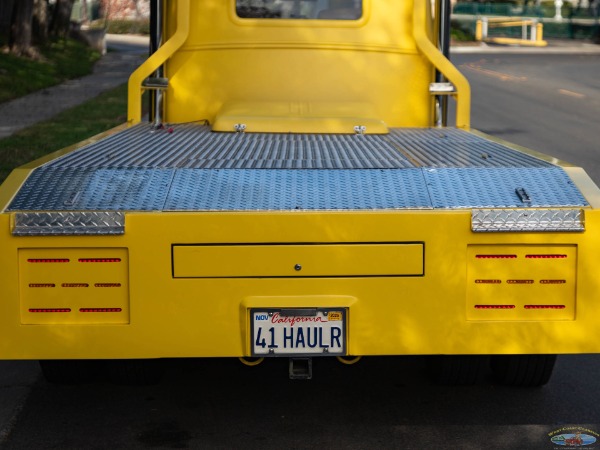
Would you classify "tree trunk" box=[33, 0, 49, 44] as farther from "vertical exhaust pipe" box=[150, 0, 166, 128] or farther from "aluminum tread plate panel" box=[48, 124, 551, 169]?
"aluminum tread plate panel" box=[48, 124, 551, 169]

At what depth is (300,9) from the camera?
24.8 ft

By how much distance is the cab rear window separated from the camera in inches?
297

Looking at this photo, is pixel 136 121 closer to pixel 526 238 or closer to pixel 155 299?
pixel 155 299

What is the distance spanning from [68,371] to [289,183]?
5.01 feet

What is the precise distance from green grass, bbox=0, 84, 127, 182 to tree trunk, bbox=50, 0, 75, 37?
18481 mm

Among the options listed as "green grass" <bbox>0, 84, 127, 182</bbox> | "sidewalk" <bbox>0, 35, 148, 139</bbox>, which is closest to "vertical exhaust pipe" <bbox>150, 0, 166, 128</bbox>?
"green grass" <bbox>0, 84, 127, 182</bbox>

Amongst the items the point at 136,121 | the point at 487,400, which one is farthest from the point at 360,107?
the point at 487,400

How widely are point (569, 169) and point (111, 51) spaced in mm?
38769

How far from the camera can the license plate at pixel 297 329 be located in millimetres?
4742

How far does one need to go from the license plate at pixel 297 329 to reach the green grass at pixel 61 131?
737 centimetres

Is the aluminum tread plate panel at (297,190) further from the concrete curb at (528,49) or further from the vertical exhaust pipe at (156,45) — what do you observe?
the concrete curb at (528,49)

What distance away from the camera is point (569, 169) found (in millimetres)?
4961

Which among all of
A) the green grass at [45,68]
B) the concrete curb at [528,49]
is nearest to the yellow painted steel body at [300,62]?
the green grass at [45,68]

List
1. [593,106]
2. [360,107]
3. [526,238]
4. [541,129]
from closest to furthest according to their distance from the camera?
[526,238] → [360,107] → [541,129] → [593,106]
